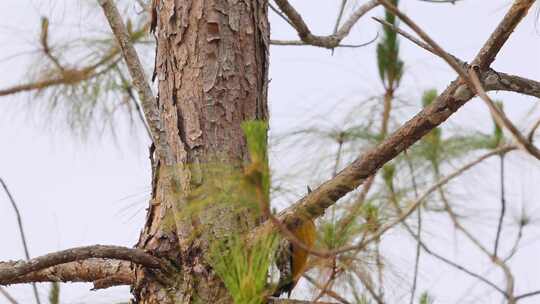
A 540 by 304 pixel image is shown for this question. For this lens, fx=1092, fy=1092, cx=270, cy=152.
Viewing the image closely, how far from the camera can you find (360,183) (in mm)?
1529

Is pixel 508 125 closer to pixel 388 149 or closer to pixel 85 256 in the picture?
pixel 388 149

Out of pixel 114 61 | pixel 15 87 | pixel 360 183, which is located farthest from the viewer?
pixel 114 61

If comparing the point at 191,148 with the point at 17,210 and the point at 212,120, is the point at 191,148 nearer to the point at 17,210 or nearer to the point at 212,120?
the point at 212,120

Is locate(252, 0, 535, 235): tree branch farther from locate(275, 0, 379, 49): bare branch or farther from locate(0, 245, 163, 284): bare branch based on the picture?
locate(275, 0, 379, 49): bare branch

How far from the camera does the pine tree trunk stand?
1.63 meters

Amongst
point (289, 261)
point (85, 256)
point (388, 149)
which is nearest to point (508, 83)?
point (388, 149)

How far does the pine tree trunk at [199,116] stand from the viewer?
1633 mm

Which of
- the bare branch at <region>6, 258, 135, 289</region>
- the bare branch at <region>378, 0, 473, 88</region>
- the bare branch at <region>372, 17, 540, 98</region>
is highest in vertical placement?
the bare branch at <region>372, 17, 540, 98</region>

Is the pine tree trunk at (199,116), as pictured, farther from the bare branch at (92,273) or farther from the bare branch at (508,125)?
the bare branch at (508,125)

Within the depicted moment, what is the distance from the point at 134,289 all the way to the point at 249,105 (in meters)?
0.34

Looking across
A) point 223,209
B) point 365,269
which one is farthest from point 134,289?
point 365,269

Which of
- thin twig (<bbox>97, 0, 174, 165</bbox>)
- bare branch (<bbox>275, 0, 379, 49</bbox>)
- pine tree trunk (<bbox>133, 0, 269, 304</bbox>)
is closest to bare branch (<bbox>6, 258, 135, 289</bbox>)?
pine tree trunk (<bbox>133, 0, 269, 304</bbox>)

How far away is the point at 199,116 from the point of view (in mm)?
1732

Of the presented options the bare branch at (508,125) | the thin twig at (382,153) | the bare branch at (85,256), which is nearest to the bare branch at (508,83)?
the thin twig at (382,153)
